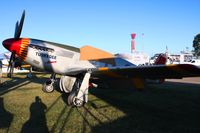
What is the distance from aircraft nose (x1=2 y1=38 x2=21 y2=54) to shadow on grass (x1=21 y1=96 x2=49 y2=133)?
2155 millimetres

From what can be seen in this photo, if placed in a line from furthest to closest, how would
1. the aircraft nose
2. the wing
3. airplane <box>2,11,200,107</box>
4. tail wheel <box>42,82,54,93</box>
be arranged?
1. tail wheel <box>42,82,54,93</box>
2. the aircraft nose
3. airplane <box>2,11,200,107</box>
4. the wing

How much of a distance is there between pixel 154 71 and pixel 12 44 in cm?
499

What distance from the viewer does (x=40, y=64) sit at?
859cm

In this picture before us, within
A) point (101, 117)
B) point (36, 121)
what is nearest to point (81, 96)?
point (101, 117)

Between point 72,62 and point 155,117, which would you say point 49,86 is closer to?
point 72,62

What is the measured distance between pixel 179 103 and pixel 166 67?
290 centimetres

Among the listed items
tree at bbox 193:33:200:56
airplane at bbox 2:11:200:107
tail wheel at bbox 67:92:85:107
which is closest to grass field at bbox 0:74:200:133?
tail wheel at bbox 67:92:85:107

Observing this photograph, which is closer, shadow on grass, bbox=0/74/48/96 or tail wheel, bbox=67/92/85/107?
tail wheel, bbox=67/92/85/107

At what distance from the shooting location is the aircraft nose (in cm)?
838

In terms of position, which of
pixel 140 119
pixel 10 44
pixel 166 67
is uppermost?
pixel 10 44

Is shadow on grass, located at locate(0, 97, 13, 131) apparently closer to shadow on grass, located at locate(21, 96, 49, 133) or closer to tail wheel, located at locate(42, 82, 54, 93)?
shadow on grass, located at locate(21, 96, 49, 133)

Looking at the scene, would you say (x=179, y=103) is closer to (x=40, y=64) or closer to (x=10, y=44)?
(x=40, y=64)

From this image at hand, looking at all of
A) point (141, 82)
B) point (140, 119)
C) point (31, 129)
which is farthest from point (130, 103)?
point (31, 129)

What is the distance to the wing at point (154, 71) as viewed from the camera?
5.46 m
